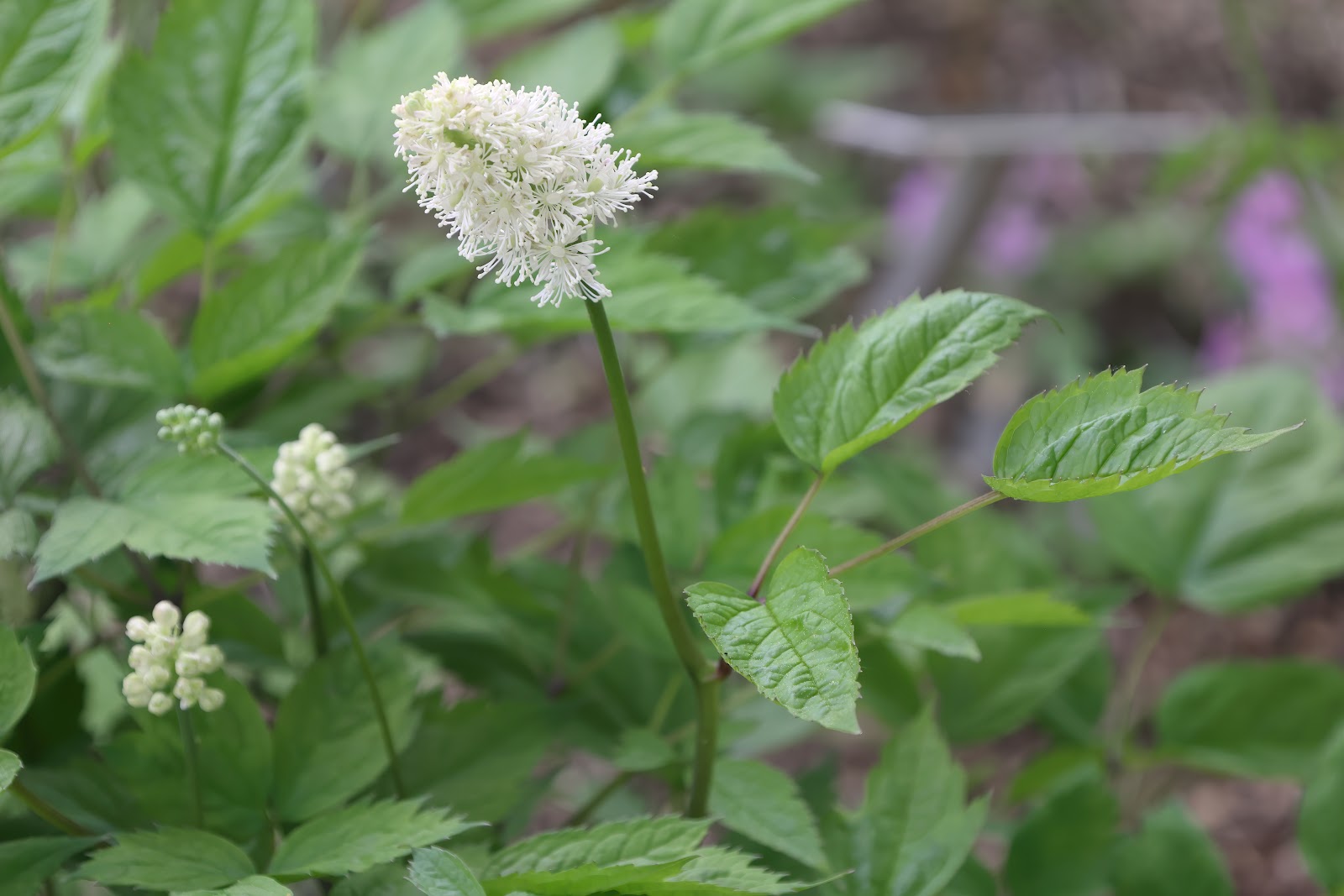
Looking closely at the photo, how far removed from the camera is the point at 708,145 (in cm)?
91

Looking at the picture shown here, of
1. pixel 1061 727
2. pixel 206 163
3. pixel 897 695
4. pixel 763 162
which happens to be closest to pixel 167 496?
pixel 206 163

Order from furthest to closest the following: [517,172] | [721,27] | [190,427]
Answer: [721,27] < [190,427] < [517,172]

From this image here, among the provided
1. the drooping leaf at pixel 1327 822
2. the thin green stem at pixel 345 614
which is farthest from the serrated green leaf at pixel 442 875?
the drooping leaf at pixel 1327 822

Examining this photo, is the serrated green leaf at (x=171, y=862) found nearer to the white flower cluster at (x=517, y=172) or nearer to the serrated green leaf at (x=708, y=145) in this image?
the white flower cluster at (x=517, y=172)

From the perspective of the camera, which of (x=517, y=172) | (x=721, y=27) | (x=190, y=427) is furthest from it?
(x=721, y=27)

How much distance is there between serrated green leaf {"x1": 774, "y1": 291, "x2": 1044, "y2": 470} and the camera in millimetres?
618

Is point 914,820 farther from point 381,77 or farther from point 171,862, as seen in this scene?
point 381,77

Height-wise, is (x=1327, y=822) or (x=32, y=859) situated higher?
(x=32, y=859)

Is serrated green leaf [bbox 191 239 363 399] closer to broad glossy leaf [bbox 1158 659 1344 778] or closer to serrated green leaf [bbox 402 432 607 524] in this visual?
serrated green leaf [bbox 402 432 607 524]

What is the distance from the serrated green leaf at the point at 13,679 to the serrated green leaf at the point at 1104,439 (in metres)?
0.55

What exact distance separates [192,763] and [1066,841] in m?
0.65

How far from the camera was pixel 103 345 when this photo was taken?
820mm

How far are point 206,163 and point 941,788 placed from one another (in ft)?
2.43

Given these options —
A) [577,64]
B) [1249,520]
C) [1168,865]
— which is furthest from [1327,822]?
[577,64]
